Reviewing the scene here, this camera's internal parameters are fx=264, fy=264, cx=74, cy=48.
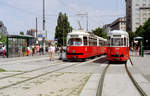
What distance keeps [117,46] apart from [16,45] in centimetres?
1481

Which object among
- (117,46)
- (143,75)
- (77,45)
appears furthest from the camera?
(77,45)

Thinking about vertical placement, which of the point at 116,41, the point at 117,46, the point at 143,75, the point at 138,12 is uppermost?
the point at 138,12

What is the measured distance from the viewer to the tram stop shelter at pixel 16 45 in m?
30.6

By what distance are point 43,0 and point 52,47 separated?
1445 centimetres

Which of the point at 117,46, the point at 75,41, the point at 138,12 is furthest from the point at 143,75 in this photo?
the point at 138,12

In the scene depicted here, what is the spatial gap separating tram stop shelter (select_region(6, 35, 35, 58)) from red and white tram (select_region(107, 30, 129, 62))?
12.9 m

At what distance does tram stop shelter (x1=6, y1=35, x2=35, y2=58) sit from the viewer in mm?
30638

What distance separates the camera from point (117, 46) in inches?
867

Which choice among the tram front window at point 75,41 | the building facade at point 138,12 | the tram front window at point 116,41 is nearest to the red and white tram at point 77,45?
the tram front window at point 75,41

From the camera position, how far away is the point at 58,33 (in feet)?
313

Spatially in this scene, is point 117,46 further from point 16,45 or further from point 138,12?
point 138,12

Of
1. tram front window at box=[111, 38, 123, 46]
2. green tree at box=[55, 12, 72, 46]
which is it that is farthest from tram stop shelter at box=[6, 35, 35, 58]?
green tree at box=[55, 12, 72, 46]

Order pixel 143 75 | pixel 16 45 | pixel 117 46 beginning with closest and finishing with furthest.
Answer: pixel 143 75 → pixel 117 46 → pixel 16 45

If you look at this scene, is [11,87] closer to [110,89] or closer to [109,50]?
[110,89]
